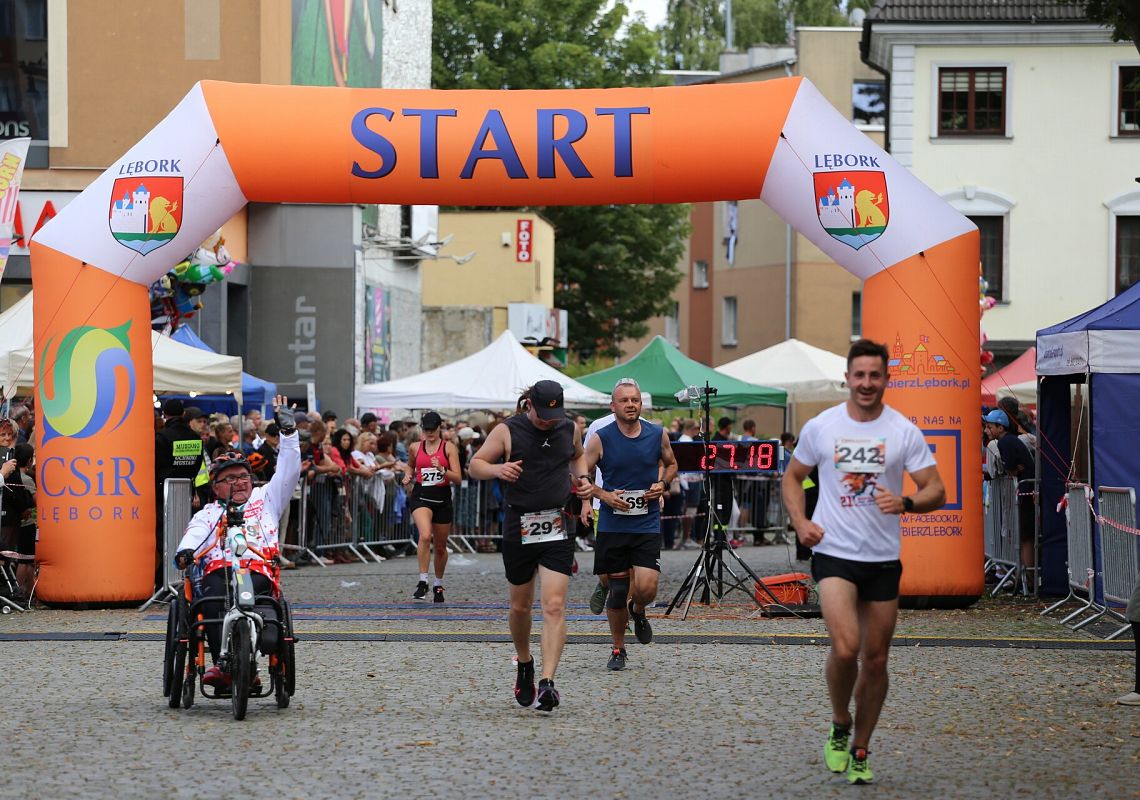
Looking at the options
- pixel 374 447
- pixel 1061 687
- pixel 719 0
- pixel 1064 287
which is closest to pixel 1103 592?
pixel 1061 687

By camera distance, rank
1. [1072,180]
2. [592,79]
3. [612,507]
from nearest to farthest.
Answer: [612,507], [1072,180], [592,79]

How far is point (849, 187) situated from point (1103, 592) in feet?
12.6

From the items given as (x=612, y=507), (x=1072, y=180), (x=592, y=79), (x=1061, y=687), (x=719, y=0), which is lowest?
(x=1061, y=687)

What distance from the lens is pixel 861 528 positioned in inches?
311

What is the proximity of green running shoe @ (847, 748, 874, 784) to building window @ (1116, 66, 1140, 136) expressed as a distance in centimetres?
3049

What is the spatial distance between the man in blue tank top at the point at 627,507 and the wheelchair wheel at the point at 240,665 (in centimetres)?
303

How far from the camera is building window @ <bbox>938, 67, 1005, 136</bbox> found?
36.5 m

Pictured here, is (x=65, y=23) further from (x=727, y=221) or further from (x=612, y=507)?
(x=727, y=221)

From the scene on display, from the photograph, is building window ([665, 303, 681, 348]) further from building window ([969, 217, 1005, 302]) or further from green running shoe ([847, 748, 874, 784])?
green running shoe ([847, 748, 874, 784])

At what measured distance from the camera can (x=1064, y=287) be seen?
3691cm

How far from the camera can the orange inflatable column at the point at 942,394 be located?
50.3ft

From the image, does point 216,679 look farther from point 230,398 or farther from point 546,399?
point 230,398

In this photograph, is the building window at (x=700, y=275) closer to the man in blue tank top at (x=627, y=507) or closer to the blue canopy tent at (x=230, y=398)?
the blue canopy tent at (x=230, y=398)

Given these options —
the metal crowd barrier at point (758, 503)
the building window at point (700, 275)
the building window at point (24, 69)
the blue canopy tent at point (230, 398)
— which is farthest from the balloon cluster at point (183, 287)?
the building window at point (700, 275)
